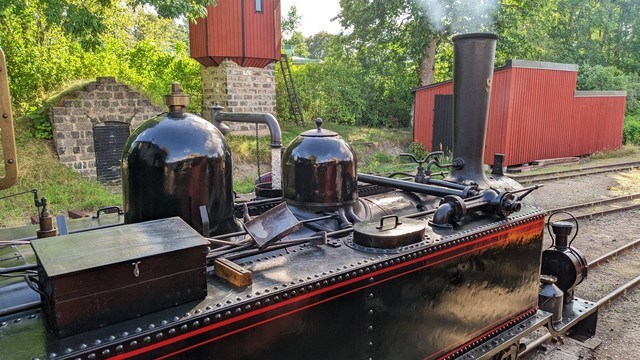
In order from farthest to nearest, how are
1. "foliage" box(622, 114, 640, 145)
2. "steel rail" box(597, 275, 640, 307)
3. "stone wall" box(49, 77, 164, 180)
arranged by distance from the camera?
"foliage" box(622, 114, 640, 145) < "stone wall" box(49, 77, 164, 180) < "steel rail" box(597, 275, 640, 307)

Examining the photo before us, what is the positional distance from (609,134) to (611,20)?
1678cm

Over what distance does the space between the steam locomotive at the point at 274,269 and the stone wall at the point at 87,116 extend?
9.01 m

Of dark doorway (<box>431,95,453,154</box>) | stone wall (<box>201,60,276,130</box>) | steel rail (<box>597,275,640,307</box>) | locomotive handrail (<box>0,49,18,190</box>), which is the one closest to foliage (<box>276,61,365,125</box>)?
stone wall (<box>201,60,276,130</box>)

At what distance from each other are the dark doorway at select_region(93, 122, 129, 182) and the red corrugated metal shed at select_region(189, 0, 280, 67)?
5.16m

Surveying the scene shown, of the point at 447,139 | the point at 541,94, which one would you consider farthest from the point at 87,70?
the point at 541,94

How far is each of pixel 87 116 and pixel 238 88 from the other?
6019 millimetres

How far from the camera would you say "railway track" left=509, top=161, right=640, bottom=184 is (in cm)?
1267

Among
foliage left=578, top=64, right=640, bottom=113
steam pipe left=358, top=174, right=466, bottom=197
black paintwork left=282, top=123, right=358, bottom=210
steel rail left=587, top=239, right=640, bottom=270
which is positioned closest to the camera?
black paintwork left=282, top=123, right=358, bottom=210

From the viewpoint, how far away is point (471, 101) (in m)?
4.52

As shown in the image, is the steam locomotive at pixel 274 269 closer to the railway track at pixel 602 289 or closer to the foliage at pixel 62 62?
the railway track at pixel 602 289

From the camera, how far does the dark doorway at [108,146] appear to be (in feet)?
38.1

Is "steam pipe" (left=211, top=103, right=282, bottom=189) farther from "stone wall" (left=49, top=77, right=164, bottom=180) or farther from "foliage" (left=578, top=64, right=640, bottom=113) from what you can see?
"foliage" (left=578, top=64, right=640, bottom=113)

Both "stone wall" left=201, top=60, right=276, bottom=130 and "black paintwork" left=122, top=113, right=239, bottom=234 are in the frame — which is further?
"stone wall" left=201, top=60, right=276, bottom=130

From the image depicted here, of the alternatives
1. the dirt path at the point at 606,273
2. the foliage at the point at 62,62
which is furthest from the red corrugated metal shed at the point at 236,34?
the dirt path at the point at 606,273
